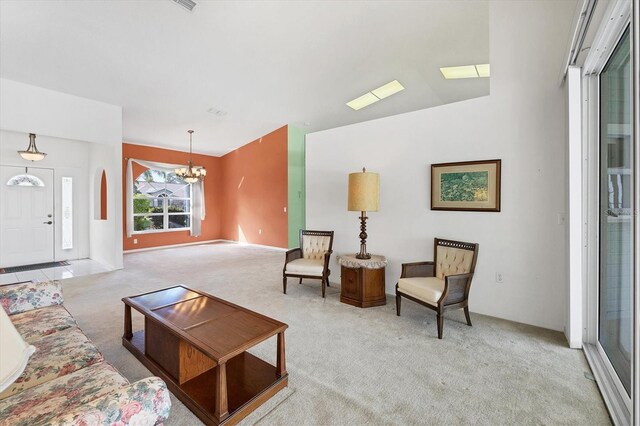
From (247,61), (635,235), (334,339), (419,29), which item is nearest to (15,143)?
(247,61)

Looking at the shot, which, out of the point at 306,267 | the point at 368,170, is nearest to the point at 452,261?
the point at 368,170

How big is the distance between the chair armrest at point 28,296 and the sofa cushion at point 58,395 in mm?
1288

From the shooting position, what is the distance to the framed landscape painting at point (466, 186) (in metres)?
3.16

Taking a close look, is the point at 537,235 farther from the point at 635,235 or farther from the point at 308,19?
the point at 308,19

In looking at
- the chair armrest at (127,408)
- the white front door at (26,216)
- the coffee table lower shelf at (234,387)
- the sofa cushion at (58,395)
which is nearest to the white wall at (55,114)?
the white front door at (26,216)

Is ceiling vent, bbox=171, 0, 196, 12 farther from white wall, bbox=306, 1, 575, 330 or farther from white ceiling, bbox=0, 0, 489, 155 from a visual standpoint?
white wall, bbox=306, 1, 575, 330

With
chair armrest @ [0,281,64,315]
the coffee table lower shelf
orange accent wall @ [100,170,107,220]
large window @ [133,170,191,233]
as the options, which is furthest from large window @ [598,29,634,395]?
large window @ [133,170,191,233]

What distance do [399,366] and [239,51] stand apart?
442cm

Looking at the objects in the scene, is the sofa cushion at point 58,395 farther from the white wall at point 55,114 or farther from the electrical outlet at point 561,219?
the white wall at point 55,114

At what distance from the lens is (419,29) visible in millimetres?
3738

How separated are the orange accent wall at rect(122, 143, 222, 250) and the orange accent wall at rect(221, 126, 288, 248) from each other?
0.23m

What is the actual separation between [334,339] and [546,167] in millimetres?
2779

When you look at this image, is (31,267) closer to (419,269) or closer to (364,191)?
(364,191)

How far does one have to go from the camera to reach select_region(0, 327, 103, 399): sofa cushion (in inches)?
55.3
